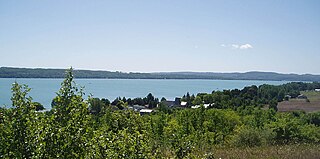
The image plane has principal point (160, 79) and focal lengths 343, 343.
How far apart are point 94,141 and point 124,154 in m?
0.47

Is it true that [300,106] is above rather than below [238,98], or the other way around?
below

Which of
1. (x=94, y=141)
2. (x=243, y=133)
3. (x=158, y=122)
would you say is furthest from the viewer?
(x=158, y=122)

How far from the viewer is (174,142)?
4.74 metres

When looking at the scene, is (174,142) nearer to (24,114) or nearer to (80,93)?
(80,93)

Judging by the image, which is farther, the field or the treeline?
the treeline

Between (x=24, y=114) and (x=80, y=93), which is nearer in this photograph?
(x=24, y=114)

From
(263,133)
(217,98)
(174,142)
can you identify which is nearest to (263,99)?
(217,98)

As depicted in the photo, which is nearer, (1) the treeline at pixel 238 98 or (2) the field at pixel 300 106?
(2) the field at pixel 300 106

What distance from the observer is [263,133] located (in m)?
21.4

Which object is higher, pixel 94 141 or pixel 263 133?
pixel 94 141

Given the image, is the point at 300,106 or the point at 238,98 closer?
the point at 300,106

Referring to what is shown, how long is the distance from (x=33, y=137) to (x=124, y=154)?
3.44ft

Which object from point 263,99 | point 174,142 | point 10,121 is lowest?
point 263,99

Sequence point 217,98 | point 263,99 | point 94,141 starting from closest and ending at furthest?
1. point 94,141
2. point 217,98
3. point 263,99
